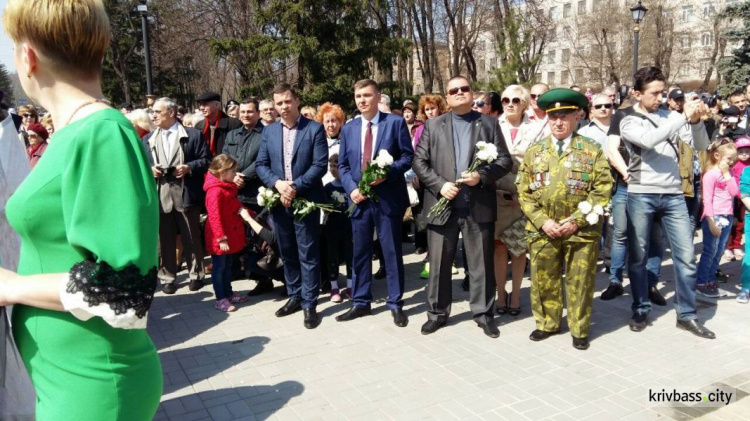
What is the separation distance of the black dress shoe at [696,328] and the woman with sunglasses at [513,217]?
1492mm

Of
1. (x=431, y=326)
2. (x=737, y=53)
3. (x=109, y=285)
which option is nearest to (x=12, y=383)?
(x=109, y=285)

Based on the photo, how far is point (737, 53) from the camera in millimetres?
23812

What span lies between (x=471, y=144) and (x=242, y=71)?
64.8 ft

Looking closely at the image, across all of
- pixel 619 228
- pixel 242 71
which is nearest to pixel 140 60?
pixel 242 71

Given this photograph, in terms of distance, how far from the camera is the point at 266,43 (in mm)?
19969

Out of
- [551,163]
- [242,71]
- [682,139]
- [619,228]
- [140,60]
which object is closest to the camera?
[551,163]

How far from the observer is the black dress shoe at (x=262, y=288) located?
269 inches

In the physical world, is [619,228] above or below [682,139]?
below

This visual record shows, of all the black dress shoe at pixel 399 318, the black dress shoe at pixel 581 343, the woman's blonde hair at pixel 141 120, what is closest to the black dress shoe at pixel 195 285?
the woman's blonde hair at pixel 141 120

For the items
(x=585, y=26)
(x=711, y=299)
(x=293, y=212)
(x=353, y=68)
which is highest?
(x=585, y=26)

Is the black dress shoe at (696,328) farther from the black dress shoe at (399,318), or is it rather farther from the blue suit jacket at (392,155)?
the blue suit jacket at (392,155)

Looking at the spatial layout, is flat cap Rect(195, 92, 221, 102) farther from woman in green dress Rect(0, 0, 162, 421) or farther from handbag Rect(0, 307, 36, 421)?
woman in green dress Rect(0, 0, 162, 421)

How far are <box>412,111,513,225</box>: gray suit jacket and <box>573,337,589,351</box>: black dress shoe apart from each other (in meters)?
1.28

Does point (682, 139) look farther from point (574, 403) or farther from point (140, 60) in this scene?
point (140, 60)
